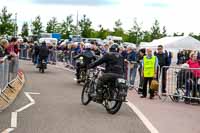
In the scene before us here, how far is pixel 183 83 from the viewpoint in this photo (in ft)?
54.6

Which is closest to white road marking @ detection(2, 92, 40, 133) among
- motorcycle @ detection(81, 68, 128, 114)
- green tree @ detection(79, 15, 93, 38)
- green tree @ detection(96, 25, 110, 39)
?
motorcycle @ detection(81, 68, 128, 114)

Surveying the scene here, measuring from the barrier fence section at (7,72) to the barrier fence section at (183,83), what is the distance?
539cm

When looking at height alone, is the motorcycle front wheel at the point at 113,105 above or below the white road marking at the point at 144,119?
above

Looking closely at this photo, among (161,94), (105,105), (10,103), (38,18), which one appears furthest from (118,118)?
(38,18)

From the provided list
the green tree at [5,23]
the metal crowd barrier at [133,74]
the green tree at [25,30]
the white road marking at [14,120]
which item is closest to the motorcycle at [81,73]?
the metal crowd barrier at [133,74]

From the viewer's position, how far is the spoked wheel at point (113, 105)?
12.7 meters

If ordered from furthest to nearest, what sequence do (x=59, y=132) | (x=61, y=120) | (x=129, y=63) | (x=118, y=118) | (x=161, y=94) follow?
(x=129, y=63) < (x=161, y=94) < (x=118, y=118) < (x=61, y=120) < (x=59, y=132)

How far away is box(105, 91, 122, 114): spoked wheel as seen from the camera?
1271cm

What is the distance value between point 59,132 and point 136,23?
252 feet

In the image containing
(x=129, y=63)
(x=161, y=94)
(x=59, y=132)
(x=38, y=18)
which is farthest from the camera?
(x=38, y=18)

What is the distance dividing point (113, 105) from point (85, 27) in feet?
230

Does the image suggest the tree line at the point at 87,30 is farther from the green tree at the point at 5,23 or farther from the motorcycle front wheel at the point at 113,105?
the motorcycle front wheel at the point at 113,105

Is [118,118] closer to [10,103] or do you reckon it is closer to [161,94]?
[10,103]

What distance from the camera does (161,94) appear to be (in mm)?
17891
